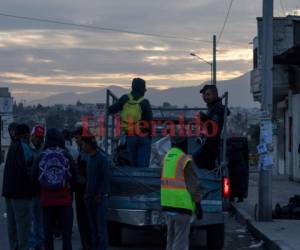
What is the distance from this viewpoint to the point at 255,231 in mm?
13688

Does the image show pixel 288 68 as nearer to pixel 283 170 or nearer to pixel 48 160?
pixel 283 170

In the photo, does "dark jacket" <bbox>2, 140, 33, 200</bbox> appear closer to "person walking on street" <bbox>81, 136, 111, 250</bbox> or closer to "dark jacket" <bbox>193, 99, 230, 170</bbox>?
"person walking on street" <bbox>81, 136, 111, 250</bbox>

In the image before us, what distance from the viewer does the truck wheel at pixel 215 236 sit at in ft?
38.7

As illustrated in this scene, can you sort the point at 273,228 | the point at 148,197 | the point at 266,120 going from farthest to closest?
the point at 266,120 → the point at 273,228 → the point at 148,197

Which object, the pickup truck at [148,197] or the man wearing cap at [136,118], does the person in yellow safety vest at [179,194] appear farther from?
the man wearing cap at [136,118]

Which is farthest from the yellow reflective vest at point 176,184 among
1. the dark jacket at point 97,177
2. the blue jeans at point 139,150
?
the blue jeans at point 139,150

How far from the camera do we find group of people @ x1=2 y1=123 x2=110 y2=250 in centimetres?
937

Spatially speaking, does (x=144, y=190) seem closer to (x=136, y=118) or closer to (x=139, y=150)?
(x=139, y=150)

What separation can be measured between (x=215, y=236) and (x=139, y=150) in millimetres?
1797

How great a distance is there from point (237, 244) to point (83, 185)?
344 centimetres

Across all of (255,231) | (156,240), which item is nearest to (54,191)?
(156,240)

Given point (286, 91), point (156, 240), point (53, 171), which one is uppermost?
point (286, 91)

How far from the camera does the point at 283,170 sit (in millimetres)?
33281

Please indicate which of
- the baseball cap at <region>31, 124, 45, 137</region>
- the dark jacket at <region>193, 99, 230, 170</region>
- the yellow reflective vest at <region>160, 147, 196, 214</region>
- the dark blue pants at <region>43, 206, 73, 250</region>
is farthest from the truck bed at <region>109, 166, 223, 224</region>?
the yellow reflective vest at <region>160, 147, 196, 214</region>
